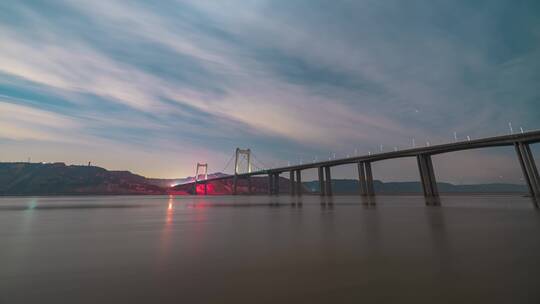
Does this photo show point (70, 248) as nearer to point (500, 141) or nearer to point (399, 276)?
point (399, 276)

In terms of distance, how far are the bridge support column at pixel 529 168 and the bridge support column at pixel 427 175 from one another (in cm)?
1750

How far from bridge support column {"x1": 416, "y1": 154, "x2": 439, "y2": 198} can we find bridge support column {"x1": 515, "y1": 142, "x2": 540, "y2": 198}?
1750cm

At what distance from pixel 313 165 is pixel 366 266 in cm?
8678

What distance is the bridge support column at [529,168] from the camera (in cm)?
4029

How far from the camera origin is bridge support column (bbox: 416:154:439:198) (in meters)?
59.2

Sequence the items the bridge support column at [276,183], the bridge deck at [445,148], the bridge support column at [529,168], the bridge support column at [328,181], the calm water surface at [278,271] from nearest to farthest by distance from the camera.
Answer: the calm water surface at [278,271] → the bridge support column at [529,168] → the bridge deck at [445,148] → the bridge support column at [328,181] → the bridge support column at [276,183]

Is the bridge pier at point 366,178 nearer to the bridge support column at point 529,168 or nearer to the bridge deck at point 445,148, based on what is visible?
the bridge deck at point 445,148

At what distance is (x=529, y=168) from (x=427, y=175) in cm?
1910

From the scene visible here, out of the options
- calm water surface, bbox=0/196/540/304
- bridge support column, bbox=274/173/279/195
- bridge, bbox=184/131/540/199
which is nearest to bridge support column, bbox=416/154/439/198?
bridge, bbox=184/131/540/199

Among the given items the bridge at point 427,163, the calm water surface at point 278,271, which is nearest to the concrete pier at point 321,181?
the bridge at point 427,163

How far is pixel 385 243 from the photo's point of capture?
6.98 metres

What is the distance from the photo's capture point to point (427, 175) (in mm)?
59500

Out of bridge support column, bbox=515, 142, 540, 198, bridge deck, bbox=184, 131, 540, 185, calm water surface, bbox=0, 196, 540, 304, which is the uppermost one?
bridge deck, bbox=184, 131, 540, 185

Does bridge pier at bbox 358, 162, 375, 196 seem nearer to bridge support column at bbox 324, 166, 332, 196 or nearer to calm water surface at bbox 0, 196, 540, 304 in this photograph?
bridge support column at bbox 324, 166, 332, 196
